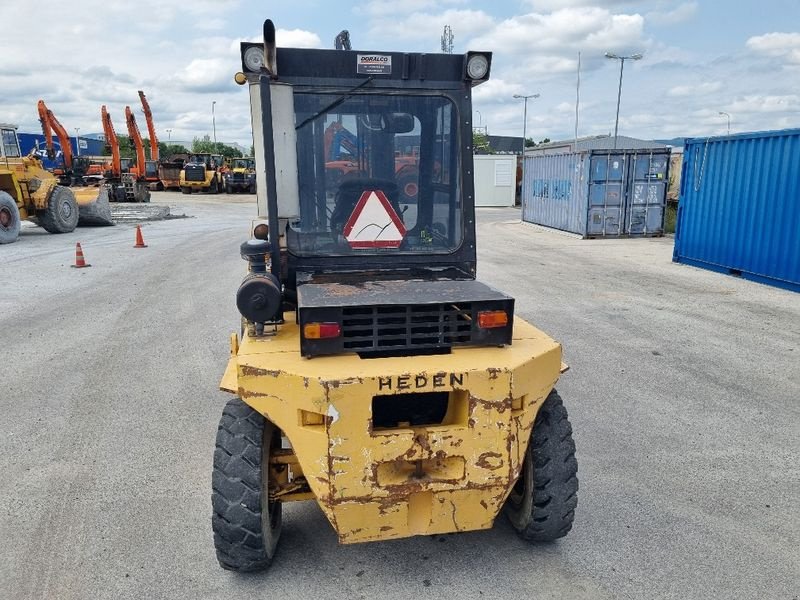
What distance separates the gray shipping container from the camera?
17.9 metres

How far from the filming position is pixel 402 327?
9.90 ft

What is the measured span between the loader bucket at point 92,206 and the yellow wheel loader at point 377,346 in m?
19.4

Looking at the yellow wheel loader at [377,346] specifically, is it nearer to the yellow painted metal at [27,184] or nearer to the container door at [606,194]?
the container door at [606,194]

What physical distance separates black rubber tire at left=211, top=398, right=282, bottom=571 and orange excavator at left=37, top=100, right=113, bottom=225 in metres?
19.9

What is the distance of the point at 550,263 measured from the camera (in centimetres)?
1393

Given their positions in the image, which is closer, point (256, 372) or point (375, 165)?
point (256, 372)

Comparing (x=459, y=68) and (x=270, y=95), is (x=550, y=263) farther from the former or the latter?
(x=270, y=95)

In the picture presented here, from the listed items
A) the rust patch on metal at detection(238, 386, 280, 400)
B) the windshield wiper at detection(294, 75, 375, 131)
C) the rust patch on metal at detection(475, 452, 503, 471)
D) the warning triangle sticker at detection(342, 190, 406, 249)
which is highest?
the windshield wiper at detection(294, 75, 375, 131)

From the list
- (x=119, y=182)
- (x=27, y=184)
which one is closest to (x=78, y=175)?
(x=119, y=182)

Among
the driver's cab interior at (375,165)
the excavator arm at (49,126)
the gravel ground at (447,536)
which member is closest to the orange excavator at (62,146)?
the excavator arm at (49,126)

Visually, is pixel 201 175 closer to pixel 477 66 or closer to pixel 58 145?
pixel 58 145

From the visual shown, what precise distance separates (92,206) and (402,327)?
20321mm

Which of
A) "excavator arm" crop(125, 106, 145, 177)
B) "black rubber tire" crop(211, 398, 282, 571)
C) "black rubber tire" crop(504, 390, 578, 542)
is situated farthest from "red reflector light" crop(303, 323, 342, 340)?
"excavator arm" crop(125, 106, 145, 177)

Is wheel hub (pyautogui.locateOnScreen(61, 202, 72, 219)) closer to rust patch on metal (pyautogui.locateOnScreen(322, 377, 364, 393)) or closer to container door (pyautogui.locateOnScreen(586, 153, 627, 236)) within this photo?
container door (pyautogui.locateOnScreen(586, 153, 627, 236))
